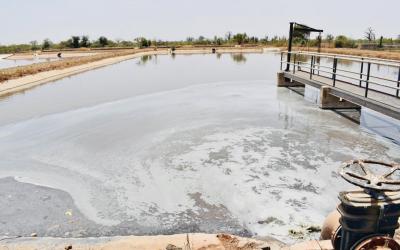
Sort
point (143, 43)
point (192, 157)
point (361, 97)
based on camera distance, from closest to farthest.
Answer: point (192, 157)
point (361, 97)
point (143, 43)

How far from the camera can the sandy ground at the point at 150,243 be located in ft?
12.8

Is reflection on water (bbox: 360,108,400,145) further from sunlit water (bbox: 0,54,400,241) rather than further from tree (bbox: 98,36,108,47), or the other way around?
tree (bbox: 98,36,108,47)

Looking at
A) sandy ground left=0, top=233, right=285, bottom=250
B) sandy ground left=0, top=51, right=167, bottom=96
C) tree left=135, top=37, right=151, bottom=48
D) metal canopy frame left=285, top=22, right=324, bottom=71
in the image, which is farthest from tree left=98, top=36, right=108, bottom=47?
sandy ground left=0, top=233, right=285, bottom=250

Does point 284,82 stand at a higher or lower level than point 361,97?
lower

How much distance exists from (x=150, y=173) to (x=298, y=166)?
102 inches

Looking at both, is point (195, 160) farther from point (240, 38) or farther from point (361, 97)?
point (240, 38)

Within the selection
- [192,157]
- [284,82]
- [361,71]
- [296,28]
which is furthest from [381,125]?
[296,28]

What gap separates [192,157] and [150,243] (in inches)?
120

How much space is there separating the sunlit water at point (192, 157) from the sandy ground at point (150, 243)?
37 centimetres

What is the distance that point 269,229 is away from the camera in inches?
Answer: 173

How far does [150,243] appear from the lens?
13.1 ft

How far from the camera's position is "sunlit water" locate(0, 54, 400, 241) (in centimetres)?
487

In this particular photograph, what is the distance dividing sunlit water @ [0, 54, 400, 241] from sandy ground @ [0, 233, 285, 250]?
37 centimetres

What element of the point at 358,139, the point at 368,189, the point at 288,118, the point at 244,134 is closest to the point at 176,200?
the point at 368,189
